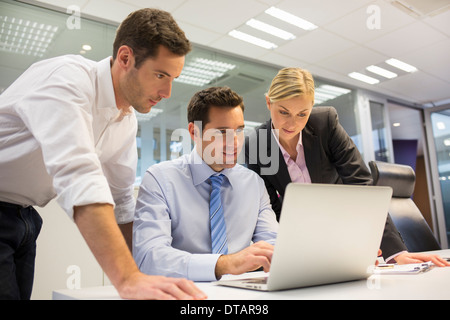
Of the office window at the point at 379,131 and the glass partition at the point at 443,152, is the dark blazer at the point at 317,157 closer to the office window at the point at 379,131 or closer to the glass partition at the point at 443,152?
the office window at the point at 379,131

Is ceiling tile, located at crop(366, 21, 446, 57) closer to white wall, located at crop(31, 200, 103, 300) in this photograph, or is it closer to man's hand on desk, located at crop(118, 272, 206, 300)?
white wall, located at crop(31, 200, 103, 300)

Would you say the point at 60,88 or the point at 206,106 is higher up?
the point at 206,106

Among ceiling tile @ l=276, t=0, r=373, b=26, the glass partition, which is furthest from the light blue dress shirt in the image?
the glass partition

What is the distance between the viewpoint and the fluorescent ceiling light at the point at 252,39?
381cm

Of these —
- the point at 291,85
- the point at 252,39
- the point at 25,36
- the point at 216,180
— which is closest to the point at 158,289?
the point at 216,180

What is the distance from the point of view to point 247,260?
864 millimetres

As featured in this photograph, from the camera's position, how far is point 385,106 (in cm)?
593

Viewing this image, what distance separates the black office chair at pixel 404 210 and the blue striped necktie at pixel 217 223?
1.23m

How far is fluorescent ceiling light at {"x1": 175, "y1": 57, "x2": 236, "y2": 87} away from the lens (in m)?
4.00

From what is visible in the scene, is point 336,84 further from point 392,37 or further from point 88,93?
point 88,93

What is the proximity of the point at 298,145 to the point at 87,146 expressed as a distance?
1.10m

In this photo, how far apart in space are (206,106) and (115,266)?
845 millimetres
